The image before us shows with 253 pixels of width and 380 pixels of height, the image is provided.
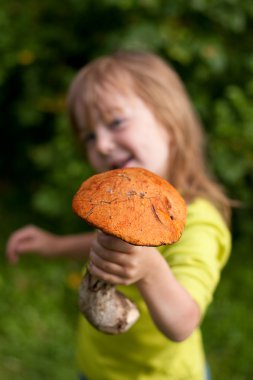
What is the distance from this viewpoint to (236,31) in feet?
9.38

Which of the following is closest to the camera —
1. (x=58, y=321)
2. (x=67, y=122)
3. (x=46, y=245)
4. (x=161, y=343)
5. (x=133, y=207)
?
(x=133, y=207)

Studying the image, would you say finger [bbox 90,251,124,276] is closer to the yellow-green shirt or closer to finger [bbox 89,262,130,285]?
finger [bbox 89,262,130,285]

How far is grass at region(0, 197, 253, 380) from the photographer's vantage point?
2.52 meters

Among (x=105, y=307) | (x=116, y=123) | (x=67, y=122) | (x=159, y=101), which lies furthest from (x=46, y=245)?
(x=67, y=122)

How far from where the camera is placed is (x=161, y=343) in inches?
59.2

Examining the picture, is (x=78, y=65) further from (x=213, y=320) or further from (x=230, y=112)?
(x=213, y=320)

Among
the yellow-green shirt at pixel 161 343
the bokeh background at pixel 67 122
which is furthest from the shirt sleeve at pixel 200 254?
the bokeh background at pixel 67 122

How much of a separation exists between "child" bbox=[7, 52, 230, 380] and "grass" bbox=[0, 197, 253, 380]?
2.77ft

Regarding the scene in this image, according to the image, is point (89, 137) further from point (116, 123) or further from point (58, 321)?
point (58, 321)

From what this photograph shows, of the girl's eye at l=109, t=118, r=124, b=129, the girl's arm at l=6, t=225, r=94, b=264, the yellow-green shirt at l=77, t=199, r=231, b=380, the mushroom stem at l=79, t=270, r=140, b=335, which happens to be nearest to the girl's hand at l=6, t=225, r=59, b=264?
the girl's arm at l=6, t=225, r=94, b=264

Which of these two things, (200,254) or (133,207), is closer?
(133,207)

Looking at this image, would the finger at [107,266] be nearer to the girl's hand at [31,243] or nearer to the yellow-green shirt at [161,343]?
the yellow-green shirt at [161,343]

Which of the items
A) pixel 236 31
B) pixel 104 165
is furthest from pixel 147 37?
pixel 104 165

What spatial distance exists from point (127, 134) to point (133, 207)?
739 mm
